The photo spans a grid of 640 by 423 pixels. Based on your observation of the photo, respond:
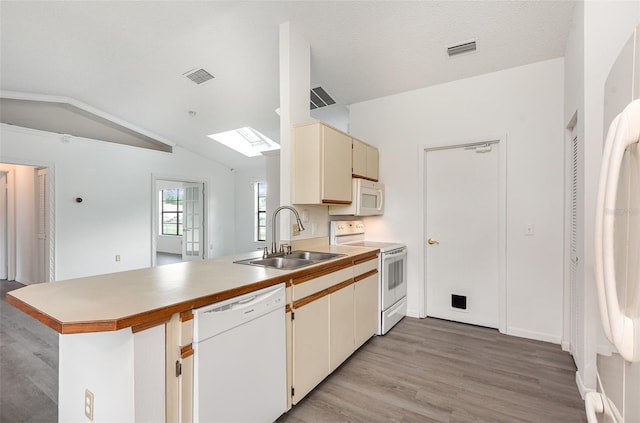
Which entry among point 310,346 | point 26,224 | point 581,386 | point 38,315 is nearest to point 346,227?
point 310,346

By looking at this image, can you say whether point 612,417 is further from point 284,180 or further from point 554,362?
point 284,180

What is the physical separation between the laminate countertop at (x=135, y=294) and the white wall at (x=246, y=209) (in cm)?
571

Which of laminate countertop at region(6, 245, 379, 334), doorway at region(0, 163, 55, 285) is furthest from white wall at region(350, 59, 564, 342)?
doorway at region(0, 163, 55, 285)

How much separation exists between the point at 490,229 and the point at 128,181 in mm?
5933

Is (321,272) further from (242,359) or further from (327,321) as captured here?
(242,359)

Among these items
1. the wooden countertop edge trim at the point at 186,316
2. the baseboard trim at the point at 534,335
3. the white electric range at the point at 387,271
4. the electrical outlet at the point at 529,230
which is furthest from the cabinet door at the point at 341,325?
the electrical outlet at the point at 529,230

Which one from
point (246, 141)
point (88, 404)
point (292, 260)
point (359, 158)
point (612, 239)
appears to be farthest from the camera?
point (246, 141)

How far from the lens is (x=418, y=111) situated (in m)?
3.67

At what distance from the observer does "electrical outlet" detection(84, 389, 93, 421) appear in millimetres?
1249

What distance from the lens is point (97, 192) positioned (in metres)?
5.23

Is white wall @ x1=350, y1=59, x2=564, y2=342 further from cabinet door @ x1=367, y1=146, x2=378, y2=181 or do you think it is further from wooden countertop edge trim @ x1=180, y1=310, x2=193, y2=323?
wooden countertop edge trim @ x1=180, y1=310, x2=193, y2=323

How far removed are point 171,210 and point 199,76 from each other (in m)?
7.11

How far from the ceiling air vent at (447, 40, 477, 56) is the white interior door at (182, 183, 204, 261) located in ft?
19.3

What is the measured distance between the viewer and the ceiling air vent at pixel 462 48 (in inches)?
114
